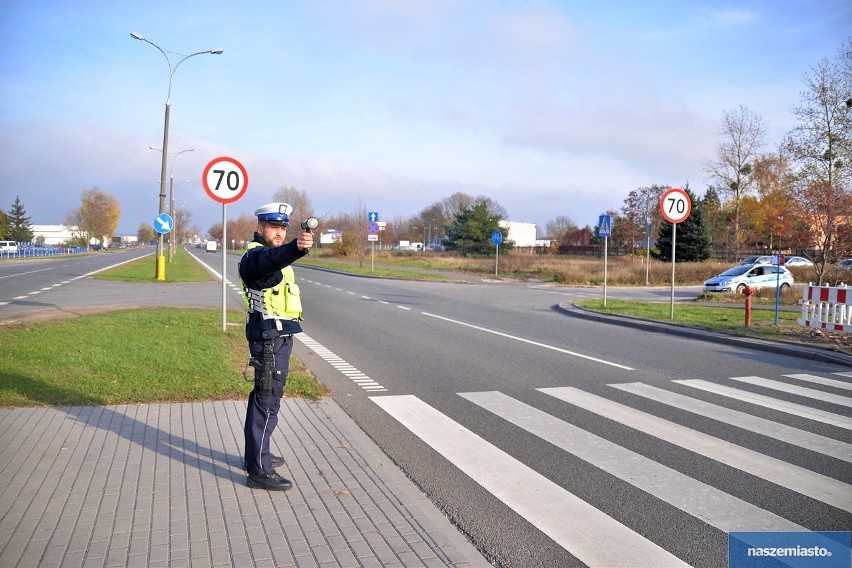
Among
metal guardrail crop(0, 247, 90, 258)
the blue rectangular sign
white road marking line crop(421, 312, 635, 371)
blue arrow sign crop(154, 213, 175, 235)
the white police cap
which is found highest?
blue arrow sign crop(154, 213, 175, 235)

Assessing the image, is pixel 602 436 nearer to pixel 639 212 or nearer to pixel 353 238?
pixel 353 238

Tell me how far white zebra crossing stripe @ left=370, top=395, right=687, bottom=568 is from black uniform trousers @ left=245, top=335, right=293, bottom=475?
4.90ft

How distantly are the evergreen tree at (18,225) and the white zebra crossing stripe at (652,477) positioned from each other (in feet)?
375

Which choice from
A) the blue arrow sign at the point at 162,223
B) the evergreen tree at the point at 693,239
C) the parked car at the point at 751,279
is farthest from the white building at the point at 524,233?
the blue arrow sign at the point at 162,223

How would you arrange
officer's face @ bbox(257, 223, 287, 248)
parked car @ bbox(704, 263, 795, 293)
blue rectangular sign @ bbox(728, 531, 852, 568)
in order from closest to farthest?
blue rectangular sign @ bbox(728, 531, 852, 568) < officer's face @ bbox(257, 223, 287, 248) < parked car @ bbox(704, 263, 795, 293)

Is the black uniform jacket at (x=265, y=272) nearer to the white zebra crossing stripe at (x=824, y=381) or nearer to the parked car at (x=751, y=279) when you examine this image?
the white zebra crossing stripe at (x=824, y=381)

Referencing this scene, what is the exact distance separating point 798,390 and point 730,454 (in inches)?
137

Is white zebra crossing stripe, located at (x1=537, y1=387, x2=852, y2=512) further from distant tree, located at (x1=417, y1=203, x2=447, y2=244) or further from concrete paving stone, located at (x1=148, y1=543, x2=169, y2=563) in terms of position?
distant tree, located at (x1=417, y1=203, x2=447, y2=244)

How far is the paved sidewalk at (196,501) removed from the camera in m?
3.65

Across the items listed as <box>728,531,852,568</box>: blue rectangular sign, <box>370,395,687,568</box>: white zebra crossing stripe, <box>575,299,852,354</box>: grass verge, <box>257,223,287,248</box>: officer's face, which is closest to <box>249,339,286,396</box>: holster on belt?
<box>257,223,287,248</box>: officer's face

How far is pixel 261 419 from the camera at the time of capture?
15.4 feet

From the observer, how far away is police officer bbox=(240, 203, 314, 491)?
457 centimetres

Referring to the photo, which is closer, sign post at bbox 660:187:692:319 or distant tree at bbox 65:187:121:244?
sign post at bbox 660:187:692:319

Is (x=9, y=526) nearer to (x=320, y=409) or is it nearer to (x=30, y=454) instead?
(x=30, y=454)
